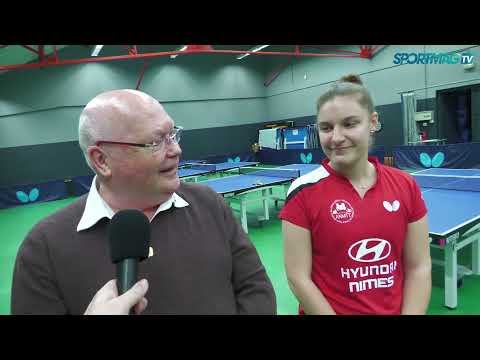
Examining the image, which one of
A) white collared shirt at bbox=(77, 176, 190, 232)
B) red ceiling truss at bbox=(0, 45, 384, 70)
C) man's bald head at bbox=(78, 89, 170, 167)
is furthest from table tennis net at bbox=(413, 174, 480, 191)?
red ceiling truss at bbox=(0, 45, 384, 70)

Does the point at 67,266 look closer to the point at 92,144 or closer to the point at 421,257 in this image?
the point at 92,144

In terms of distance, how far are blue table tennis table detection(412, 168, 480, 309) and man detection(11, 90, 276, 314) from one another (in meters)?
2.20

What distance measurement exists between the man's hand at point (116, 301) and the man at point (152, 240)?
46 cm

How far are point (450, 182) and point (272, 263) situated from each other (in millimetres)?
2762

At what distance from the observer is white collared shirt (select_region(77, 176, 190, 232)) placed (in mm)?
1390

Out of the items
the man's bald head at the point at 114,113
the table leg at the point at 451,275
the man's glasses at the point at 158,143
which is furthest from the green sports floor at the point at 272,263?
the man's bald head at the point at 114,113

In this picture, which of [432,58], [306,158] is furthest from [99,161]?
[306,158]

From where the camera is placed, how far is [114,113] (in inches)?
54.1

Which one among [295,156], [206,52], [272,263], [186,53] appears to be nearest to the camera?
[272,263]

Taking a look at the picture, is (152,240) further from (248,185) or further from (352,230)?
(248,185)

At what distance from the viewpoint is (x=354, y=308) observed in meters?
1.75

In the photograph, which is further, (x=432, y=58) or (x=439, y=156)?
(x=432, y=58)

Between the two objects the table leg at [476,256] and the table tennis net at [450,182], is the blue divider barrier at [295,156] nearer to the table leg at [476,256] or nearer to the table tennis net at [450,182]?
the table tennis net at [450,182]

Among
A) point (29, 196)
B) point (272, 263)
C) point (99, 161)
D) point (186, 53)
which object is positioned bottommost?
point (272, 263)
